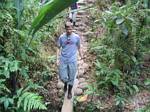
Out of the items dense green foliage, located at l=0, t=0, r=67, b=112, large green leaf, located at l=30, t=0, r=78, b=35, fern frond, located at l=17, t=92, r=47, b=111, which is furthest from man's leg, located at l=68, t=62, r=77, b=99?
large green leaf, located at l=30, t=0, r=78, b=35

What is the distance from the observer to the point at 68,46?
5562 mm

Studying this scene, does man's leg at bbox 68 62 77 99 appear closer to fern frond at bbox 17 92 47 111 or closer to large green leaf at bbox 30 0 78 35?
fern frond at bbox 17 92 47 111

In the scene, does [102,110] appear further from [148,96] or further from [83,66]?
[83,66]

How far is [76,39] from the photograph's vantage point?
5.58 meters

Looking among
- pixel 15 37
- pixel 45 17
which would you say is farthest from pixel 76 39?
pixel 45 17

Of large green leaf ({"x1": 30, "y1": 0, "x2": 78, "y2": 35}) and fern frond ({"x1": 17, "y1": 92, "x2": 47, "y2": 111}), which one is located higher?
large green leaf ({"x1": 30, "y1": 0, "x2": 78, "y2": 35})

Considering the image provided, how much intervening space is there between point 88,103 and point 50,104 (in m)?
0.70

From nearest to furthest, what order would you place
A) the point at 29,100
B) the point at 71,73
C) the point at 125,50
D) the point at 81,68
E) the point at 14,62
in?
1. the point at 29,100
2. the point at 14,62
3. the point at 71,73
4. the point at 125,50
5. the point at 81,68

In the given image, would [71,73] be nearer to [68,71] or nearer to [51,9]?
[68,71]

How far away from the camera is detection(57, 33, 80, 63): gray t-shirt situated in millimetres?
5531

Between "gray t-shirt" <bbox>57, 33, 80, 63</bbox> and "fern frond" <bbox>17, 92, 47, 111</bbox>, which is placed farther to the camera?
"gray t-shirt" <bbox>57, 33, 80, 63</bbox>

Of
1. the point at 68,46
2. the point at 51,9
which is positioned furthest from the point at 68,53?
the point at 51,9

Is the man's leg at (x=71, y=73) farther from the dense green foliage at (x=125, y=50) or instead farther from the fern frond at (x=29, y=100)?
the fern frond at (x=29, y=100)

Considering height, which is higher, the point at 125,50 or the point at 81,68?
the point at 125,50
